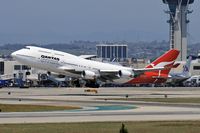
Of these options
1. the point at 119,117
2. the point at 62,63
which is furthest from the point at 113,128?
the point at 62,63

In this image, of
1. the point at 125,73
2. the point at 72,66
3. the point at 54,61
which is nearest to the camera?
the point at 54,61

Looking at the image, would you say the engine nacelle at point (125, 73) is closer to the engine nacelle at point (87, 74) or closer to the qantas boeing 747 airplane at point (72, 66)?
the qantas boeing 747 airplane at point (72, 66)

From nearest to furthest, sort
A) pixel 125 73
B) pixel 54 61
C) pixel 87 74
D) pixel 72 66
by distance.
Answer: pixel 54 61 < pixel 87 74 < pixel 72 66 < pixel 125 73

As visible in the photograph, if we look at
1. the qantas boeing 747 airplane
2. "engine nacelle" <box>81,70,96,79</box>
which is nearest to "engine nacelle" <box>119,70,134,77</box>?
the qantas boeing 747 airplane

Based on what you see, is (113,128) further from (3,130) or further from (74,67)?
(74,67)

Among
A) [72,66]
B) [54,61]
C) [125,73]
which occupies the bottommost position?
[125,73]

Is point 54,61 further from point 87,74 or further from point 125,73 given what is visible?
point 125,73

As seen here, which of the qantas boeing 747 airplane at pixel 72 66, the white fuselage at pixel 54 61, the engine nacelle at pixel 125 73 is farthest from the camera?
the engine nacelle at pixel 125 73

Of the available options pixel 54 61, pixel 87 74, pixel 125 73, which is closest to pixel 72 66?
pixel 87 74

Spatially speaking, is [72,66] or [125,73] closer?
[72,66]

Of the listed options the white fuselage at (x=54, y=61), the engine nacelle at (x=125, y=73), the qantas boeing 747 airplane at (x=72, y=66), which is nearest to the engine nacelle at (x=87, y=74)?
the qantas boeing 747 airplane at (x=72, y=66)

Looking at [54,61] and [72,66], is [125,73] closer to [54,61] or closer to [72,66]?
[72,66]

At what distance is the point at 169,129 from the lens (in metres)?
37.0

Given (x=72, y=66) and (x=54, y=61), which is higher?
(x=54, y=61)
